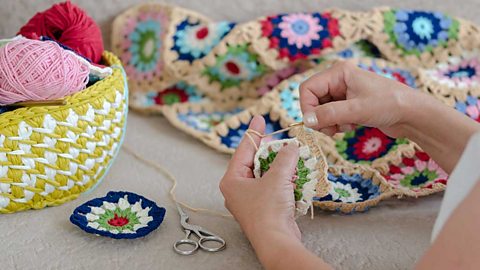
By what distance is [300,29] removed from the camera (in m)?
1.26

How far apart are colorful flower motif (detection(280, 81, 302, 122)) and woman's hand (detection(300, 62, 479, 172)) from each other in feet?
0.88

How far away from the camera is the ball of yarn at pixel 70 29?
1070mm

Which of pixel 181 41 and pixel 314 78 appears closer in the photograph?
pixel 314 78

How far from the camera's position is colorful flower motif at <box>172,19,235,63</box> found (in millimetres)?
1280

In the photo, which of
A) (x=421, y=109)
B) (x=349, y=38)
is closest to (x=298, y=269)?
(x=421, y=109)

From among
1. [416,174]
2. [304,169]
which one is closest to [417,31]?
[416,174]

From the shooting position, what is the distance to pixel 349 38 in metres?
1.25

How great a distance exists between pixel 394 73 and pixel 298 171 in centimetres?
50

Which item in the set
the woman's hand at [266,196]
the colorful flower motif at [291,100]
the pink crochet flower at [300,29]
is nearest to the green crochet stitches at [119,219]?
the woman's hand at [266,196]

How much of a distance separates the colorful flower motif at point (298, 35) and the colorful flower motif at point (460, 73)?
0.74 feet

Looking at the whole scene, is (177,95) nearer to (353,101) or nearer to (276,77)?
(276,77)

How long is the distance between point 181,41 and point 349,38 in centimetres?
36

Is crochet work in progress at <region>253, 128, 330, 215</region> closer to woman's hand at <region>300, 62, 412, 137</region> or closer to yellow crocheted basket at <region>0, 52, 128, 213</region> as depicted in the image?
woman's hand at <region>300, 62, 412, 137</region>

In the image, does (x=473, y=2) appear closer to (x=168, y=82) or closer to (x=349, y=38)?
(x=349, y=38)
